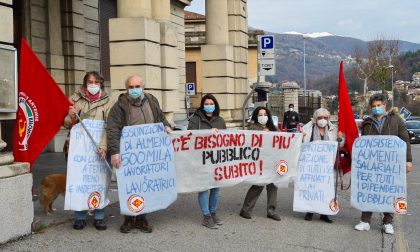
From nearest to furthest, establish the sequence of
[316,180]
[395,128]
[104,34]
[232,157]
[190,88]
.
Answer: [395,128]
[316,180]
[232,157]
[104,34]
[190,88]

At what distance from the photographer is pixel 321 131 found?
7.23m

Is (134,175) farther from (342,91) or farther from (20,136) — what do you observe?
(342,91)

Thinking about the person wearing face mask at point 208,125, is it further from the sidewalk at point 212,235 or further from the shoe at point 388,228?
the shoe at point 388,228

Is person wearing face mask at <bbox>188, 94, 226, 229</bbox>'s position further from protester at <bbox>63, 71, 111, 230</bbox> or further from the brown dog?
the brown dog

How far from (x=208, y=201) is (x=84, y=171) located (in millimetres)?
1798

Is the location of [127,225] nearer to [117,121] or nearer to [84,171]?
[84,171]

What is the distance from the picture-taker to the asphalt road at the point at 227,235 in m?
5.80

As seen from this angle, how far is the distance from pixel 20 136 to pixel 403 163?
15.7ft

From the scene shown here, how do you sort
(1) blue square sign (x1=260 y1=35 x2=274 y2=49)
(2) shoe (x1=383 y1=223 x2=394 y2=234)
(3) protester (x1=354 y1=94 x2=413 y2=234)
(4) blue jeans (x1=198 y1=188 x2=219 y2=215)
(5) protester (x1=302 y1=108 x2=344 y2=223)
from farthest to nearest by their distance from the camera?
(1) blue square sign (x1=260 y1=35 x2=274 y2=49), (5) protester (x1=302 y1=108 x2=344 y2=223), (4) blue jeans (x1=198 y1=188 x2=219 y2=215), (3) protester (x1=354 y1=94 x2=413 y2=234), (2) shoe (x1=383 y1=223 x2=394 y2=234)

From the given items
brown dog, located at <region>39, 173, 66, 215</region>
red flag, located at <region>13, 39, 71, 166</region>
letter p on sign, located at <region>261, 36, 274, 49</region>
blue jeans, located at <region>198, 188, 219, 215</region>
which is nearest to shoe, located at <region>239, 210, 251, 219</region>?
blue jeans, located at <region>198, 188, 219, 215</region>

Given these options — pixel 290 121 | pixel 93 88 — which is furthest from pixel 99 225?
pixel 290 121

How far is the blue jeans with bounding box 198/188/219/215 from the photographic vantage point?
6.76 m

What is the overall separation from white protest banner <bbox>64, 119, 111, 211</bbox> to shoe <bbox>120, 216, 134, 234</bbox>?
1.16 ft

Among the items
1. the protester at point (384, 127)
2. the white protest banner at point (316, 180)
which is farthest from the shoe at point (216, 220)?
the protester at point (384, 127)
